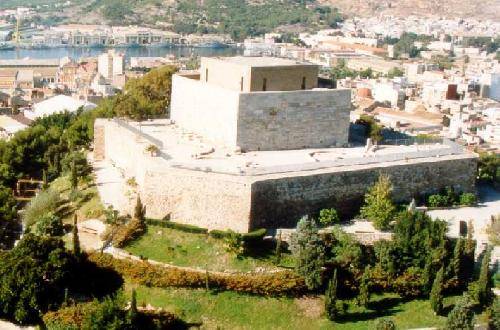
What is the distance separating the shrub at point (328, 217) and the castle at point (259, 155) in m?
0.27

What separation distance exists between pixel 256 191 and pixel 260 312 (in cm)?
308

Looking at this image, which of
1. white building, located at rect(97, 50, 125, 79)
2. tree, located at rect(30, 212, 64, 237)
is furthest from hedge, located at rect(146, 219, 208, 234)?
white building, located at rect(97, 50, 125, 79)

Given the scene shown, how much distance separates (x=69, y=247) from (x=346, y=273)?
6.50 metres

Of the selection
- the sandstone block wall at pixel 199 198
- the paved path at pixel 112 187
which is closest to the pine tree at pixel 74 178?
the paved path at pixel 112 187

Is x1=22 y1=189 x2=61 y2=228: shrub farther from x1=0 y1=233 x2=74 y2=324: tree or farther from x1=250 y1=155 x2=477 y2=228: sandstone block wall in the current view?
x1=250 y1=155 x2=477 y2=228: sandstone block wall

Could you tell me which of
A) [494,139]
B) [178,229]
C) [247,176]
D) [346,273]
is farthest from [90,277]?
[494,139]

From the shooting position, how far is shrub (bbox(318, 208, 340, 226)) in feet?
57.4

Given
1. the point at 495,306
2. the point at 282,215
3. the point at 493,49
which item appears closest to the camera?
the point at 495,306

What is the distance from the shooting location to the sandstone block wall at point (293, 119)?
19.3 metres

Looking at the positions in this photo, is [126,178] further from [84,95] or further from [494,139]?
[84,95]

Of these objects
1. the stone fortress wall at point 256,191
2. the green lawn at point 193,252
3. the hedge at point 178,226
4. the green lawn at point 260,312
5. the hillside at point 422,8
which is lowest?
the green lawn at point 260,312

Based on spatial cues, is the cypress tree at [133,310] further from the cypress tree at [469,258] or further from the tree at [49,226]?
the cypress tree at [469,258]

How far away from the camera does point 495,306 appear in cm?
1487

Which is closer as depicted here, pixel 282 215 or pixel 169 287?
pixel 169 287
